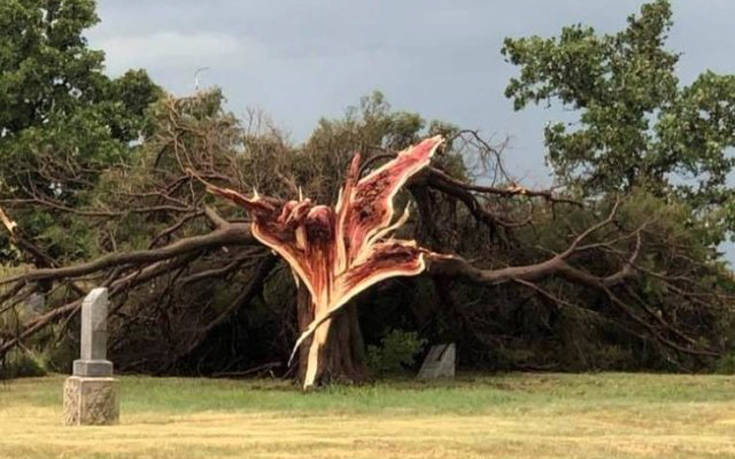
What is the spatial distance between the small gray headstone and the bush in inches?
311

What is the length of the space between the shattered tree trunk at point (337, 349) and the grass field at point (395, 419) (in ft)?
1.67

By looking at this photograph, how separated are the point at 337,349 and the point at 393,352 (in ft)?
9.26

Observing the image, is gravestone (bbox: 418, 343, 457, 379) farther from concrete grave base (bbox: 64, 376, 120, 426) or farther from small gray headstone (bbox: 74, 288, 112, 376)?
concrete grave base (bbox: 64, 376, 120, 426)

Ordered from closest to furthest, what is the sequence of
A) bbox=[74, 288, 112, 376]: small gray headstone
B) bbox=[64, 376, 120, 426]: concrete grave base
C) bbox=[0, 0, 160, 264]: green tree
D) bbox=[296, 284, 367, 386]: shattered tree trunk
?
bbox=[64, 376, 120, 426]: concrete grave base, bbox=[74, 288, 112, 376]: small gray headstone, bbox=[296, 284, 367, 386]: shattered tree trunk, bbox=[0, 0, 160, 264]: green tree

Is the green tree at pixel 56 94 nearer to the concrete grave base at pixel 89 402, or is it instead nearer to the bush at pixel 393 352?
the bush at pixel 393 352

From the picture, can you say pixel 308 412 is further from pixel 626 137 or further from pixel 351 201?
pixel 626 137

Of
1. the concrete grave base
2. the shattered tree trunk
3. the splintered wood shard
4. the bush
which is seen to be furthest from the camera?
→ the bush

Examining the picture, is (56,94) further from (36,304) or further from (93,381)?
(93,381)

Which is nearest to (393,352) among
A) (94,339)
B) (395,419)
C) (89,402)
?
(395,419)

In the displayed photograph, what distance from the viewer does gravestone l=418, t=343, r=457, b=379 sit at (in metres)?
21.9

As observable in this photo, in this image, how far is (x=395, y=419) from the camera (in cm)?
1418

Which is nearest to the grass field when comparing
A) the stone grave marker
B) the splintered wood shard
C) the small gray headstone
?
the small gray headstone

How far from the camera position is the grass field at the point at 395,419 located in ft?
36.0

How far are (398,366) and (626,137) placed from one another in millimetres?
10352
